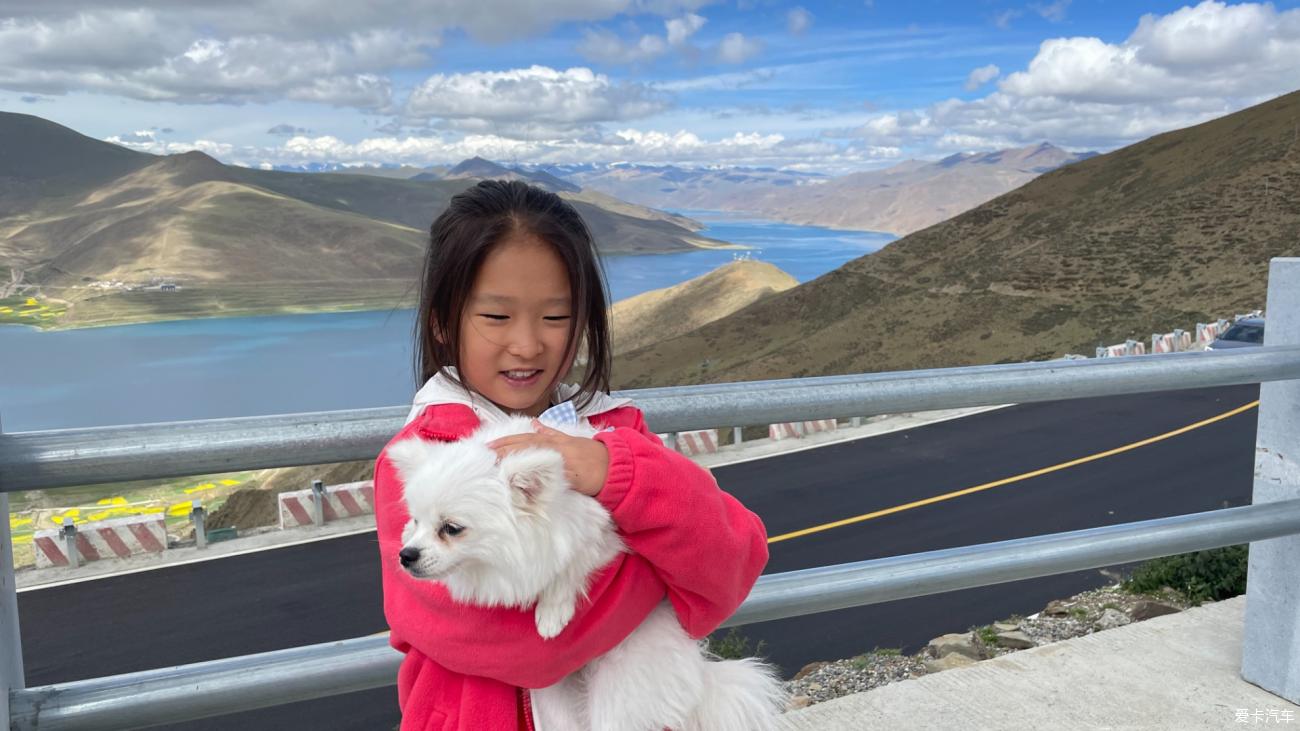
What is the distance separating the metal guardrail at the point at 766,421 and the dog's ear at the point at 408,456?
476mm

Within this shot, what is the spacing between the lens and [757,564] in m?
1.59

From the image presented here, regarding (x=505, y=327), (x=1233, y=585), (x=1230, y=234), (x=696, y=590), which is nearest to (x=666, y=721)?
(x=696, y=590)

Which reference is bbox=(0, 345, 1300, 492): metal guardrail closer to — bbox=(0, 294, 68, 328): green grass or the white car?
the white car

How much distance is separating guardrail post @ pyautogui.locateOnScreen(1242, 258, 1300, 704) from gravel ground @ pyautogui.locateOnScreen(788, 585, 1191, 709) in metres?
2.48

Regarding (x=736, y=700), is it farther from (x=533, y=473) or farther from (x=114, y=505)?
(x=114, y=505)

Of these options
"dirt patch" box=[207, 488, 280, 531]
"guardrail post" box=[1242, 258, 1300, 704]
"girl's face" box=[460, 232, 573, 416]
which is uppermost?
"girl's face" box=[460, 232, 573, 416]

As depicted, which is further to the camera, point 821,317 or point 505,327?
point 821,317

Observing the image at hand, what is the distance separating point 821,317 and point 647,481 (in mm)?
73055

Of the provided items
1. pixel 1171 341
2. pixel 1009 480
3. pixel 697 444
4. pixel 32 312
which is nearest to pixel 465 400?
pixel 1009 480

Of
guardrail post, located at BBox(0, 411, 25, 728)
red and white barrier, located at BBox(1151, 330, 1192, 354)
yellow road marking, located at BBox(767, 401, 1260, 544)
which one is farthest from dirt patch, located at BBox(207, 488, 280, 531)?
guardrail post, located at BBox(0, 411, 25, 728)

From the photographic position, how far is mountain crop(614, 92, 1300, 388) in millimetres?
53125

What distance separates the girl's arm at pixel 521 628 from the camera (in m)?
1.39

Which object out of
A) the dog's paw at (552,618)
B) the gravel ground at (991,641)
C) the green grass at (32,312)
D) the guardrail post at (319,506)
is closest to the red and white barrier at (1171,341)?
the gravel ground at (991,641)

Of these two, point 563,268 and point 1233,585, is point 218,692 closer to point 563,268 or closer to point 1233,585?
point 563,268
